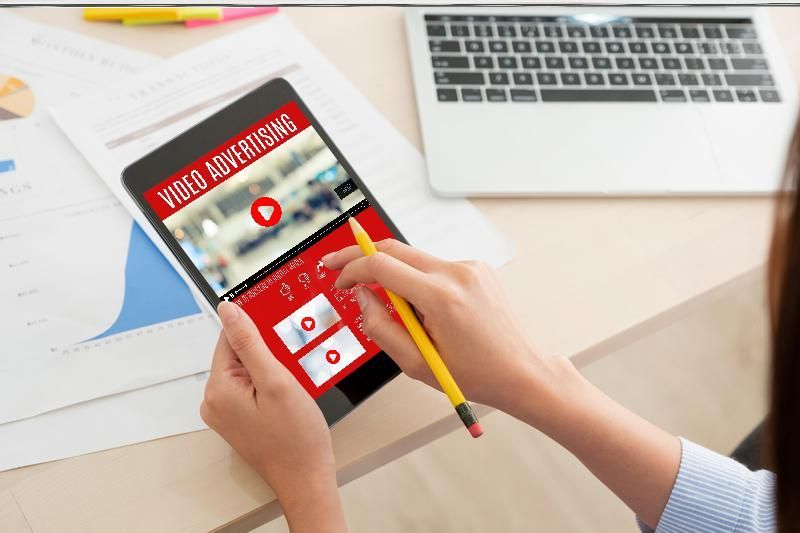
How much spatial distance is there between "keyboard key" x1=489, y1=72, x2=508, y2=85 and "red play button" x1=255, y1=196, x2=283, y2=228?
29cm

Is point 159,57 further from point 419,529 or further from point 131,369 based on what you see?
point 419,529

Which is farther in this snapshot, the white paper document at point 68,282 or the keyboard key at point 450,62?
the keyboard key at point 450,62

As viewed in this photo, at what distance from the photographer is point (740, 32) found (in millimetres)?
808

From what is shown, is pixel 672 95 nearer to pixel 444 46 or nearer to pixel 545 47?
pixel 545 47

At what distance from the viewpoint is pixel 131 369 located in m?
0.62

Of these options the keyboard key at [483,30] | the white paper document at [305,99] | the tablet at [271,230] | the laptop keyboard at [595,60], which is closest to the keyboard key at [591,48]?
the laptop keyboard at [595,60]

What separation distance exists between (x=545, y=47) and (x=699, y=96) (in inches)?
6.9

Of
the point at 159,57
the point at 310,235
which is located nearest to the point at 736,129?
the point at 310,235

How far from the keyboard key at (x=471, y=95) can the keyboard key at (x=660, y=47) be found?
21cm

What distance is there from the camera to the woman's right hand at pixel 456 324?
55 centimetres

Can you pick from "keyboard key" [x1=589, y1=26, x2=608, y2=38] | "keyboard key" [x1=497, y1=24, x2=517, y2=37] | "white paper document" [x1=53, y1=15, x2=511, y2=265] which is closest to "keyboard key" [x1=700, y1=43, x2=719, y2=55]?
"keyboard key" [x1=589, y1=26, x2=608, y2=38]

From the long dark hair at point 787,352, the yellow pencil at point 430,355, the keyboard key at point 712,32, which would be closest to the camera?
the long dark hair at point 787,352

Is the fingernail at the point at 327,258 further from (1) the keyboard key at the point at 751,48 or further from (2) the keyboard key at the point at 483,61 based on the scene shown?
(1) the keyboard key at the point at 751,48

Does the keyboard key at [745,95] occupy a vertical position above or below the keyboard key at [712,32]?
below
